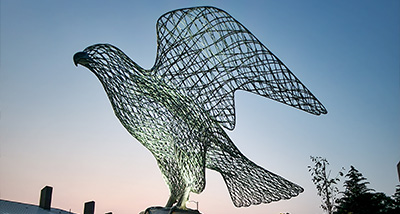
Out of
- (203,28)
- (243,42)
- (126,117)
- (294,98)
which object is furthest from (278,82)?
(126,117)

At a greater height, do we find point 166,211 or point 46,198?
point 46,198

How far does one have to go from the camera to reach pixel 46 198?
1410 inches

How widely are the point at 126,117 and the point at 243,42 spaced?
810 cm

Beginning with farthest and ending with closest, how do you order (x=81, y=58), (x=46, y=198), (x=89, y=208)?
(x=89, y=208) < (x=46, y=198) < (x=81, y=58)

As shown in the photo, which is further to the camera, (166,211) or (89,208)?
(89,208)

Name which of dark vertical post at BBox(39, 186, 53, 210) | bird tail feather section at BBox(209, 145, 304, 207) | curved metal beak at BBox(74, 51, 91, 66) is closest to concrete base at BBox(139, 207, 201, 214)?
bird tail feather section at BBox(209, 145, 304, 207)

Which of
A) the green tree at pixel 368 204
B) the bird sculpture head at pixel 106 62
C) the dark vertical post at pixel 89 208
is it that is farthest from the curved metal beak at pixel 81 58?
the dark vertical post at pixel 89 208

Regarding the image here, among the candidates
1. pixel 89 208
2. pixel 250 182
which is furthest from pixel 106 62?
pixel 89 208

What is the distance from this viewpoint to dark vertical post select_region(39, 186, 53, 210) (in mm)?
35688

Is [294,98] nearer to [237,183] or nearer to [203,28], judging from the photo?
Result: [203,28]

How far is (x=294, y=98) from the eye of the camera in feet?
72.4

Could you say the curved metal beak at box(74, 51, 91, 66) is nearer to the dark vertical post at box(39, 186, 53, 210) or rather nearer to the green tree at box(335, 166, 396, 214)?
the green tree at box(335, 166, 396, 214)

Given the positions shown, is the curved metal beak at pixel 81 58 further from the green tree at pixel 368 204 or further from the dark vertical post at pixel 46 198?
the dark vertical post at pixel 46 198

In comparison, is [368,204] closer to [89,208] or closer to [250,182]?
[250,182]
